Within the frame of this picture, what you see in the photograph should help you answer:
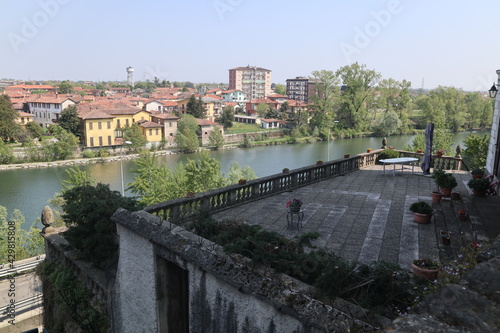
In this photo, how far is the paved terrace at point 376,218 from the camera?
7.14m

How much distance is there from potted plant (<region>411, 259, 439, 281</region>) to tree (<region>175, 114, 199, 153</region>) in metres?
57.3

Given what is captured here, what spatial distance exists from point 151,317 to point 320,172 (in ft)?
29.7

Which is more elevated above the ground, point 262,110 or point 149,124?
point 262,110

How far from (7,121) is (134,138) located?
59.3 ft

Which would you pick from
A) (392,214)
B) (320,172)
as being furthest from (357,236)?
(320,172)

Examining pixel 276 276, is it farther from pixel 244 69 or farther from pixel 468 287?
pixel 244 69

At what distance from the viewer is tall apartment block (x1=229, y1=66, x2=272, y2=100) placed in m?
138

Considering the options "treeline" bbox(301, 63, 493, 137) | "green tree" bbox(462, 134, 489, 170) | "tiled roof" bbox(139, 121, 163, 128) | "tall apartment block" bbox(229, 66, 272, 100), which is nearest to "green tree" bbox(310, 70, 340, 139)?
"treeline" bbox(301, 63, 493, 137)

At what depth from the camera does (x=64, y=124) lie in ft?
192

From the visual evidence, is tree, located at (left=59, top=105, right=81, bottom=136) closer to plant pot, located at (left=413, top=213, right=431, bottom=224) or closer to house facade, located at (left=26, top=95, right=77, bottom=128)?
house facade, located at (left=26, top=95, right=77, bottom=128)

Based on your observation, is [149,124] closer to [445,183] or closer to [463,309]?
[445,183]

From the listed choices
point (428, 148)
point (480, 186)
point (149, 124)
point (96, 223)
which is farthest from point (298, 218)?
point (149, 124)

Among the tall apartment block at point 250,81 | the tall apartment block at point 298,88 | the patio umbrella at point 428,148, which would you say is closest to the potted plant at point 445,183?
the patio umbrella at point 428,148

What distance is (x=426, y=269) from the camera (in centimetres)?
477
